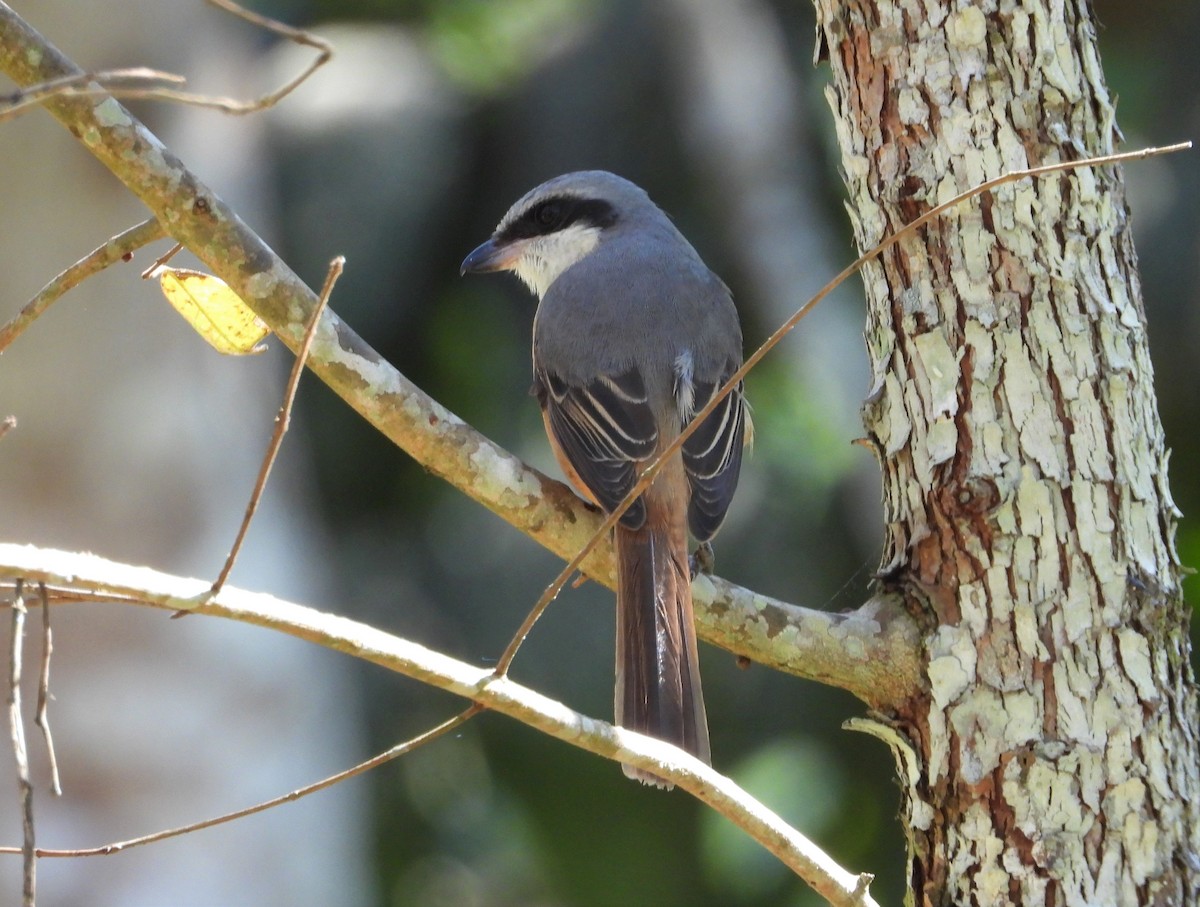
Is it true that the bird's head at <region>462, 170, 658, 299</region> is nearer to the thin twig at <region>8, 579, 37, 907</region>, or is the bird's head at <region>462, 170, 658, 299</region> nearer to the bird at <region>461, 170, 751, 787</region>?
the bird at <region>461, 170, 751, 787</region>

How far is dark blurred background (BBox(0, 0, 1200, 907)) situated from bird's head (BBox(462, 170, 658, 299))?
1.77m

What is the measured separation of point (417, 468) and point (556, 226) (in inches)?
145

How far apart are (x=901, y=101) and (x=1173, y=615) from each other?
124 centimetres

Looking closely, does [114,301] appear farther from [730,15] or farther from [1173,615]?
[1173,615]

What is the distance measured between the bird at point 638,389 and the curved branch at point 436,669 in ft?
3.07

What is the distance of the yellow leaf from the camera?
9.61ft

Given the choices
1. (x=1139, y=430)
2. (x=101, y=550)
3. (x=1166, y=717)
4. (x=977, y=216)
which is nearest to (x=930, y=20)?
(x=977, y=216)

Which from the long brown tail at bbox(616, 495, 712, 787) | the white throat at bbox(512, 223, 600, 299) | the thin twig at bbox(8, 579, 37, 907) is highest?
the white throat at bbox(512, 223, 600, 299)

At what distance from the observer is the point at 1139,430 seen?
2.86 metres

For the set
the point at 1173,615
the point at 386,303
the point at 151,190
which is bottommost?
the point at 1173,615

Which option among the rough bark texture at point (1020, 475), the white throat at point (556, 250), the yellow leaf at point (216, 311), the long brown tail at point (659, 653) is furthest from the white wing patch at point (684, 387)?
the yellow leaf at point (216, 311)

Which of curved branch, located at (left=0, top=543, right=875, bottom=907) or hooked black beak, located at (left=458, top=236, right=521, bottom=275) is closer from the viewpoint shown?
curved branch, located at (left=0, top=543, right=875, bottom=907)

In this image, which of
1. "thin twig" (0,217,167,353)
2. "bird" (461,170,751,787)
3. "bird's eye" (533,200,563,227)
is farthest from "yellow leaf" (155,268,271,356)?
"bird's eye" (533,200,563,227)

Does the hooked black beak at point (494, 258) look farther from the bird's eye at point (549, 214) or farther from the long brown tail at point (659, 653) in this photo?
the long brown tail at point (659, 653)
